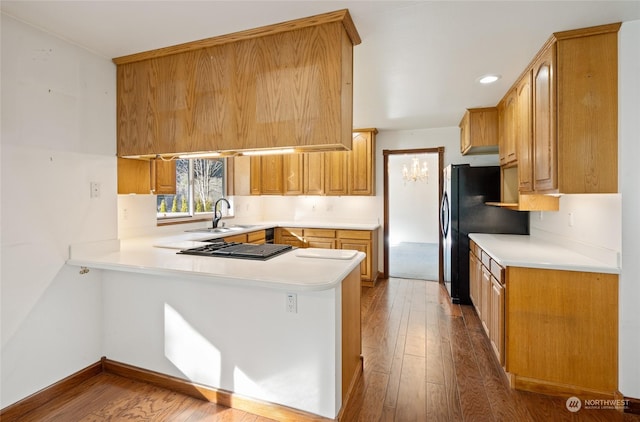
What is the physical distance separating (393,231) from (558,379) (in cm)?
Result: 734

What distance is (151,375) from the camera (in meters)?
2.16

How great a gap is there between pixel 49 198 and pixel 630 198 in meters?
3.62

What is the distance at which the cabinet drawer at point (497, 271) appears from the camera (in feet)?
7.33

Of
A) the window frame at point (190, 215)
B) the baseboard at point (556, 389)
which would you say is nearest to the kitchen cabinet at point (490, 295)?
the baseboard at point (556, 389)

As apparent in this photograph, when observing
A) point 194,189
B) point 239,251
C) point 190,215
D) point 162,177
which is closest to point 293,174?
point 194,189

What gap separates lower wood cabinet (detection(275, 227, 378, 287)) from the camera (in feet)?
14.3

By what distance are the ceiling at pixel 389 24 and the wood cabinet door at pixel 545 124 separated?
159mm

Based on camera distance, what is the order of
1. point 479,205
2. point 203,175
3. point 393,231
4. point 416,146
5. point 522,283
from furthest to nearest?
point 393,231
point 416,146
point 203,175
point 479,205
point 522,283

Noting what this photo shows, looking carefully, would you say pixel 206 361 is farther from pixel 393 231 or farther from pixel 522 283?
→ pixel 393 231

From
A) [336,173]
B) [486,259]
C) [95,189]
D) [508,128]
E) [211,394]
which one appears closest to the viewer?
[211,394]

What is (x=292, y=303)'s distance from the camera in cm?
175

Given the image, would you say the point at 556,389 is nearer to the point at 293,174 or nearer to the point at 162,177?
the point at 162,177

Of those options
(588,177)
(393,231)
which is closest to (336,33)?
(588,177)

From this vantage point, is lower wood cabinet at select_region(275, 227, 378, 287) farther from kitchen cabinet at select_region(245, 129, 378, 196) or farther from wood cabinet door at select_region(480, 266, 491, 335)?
wood cabinet door at select_region(480, 266, 491, 335)
